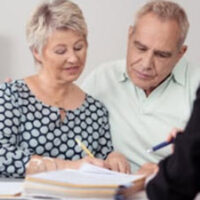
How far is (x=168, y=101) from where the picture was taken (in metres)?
1.80

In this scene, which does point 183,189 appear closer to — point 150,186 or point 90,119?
point 150,186

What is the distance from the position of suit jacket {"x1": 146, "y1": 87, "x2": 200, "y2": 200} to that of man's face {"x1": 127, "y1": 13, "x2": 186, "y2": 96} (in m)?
0.98

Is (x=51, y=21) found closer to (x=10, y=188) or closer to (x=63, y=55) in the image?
(x=63, y=55)

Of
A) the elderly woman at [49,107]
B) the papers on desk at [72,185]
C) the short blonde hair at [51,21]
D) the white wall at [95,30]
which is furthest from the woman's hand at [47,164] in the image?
the white wall at [95,30]

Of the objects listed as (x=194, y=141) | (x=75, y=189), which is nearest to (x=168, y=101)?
(x=75, y=189)

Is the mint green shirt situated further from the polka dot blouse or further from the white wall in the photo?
the white wall

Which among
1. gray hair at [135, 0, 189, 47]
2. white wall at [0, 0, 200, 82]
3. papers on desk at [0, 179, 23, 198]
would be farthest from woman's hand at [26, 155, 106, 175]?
white wall at [0, 0, 200, 82]

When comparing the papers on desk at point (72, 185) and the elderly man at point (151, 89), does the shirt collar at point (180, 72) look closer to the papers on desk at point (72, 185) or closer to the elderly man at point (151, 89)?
the elderly man at point (151, 89)

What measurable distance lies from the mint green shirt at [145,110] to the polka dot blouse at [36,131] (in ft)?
0.35

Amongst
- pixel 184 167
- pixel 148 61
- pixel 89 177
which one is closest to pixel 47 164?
pixel 89 177

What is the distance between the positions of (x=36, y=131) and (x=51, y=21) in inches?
14.4

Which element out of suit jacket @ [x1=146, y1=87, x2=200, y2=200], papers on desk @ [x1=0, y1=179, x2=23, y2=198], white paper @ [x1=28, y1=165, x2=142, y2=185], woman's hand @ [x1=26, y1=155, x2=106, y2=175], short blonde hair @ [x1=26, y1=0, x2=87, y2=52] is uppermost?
short blonde hair @ [x1=26, y1=0, x2=87, y2=52]

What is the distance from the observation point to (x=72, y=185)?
3.56 ft

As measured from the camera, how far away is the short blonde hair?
1.54 meters
